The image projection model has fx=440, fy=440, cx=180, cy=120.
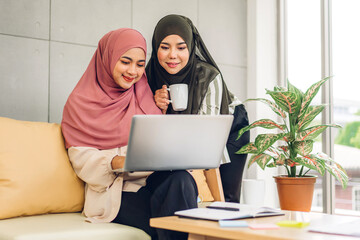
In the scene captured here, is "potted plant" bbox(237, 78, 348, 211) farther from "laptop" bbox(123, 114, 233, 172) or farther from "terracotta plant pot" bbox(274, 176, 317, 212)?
"laptop" bbox(123, 114, 233, 172)

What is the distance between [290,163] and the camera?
9.17 feet

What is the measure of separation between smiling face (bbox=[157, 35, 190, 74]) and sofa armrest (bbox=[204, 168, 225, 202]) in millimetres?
598

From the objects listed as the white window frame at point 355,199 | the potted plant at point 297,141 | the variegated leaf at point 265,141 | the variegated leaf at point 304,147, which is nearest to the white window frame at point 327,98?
the white window frame at point 355,199

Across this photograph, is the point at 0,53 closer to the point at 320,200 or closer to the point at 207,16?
the point at 207,16

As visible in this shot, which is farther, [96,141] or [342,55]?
[342,55]

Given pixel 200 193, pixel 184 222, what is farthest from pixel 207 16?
pixel 184 222

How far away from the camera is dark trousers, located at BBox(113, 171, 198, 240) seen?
1624 mm

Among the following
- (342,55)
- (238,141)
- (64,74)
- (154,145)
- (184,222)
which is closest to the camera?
(184,222)

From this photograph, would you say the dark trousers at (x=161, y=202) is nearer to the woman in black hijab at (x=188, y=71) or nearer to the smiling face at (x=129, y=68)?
the smiling face at (x=129, y=68)

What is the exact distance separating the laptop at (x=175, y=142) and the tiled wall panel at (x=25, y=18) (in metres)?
1.37

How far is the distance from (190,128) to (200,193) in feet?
2.82

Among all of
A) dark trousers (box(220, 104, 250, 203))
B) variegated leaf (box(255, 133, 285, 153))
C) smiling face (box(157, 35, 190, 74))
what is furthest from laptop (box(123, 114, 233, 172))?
variegated leaf (box(255, 133, 285, 153))

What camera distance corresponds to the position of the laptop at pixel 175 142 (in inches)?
56.9

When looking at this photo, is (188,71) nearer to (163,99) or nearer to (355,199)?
(163,99)
